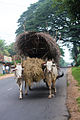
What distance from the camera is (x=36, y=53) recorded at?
1230 cm

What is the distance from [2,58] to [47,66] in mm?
28462

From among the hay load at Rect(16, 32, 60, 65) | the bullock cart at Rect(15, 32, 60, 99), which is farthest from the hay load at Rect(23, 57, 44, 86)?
the hay load at Rect(16, 32, 60, 65)

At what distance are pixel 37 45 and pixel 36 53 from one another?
62 cm

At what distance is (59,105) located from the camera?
8500 mm

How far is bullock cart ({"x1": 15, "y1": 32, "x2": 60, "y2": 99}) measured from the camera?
390 inches

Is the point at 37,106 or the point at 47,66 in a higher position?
the point at 47,66

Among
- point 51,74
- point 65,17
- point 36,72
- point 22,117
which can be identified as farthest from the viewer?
point 65,17

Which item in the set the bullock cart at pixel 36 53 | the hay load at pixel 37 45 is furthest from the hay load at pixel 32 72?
the hay load at pixel 37 45

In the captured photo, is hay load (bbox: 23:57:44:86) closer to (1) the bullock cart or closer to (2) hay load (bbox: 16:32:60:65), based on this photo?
(1) the bullock cart

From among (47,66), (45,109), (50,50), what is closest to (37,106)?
(45,109)

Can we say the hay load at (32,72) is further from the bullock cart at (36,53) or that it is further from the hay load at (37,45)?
the hay load at (37,45)

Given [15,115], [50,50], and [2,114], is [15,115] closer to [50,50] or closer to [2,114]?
[2,114]

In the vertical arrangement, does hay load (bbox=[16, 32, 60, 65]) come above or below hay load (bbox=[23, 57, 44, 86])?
above

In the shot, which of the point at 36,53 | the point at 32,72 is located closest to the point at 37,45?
the point at 36,53
